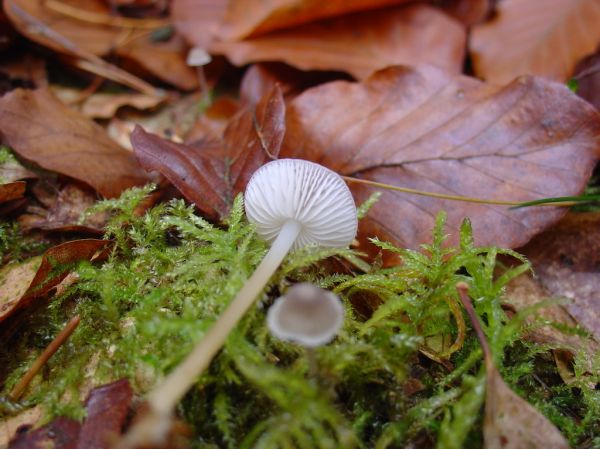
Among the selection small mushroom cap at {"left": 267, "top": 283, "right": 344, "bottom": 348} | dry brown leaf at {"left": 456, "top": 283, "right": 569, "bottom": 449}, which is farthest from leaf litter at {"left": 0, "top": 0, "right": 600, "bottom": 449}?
small mushroom cap at {"left": 267, "top": 283, "right": 344, "bottom": 348}

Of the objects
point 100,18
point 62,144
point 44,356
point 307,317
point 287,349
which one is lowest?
point 44,356

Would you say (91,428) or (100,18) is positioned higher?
(100,18)

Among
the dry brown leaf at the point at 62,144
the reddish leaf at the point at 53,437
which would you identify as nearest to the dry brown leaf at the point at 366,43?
the dry brown leaf at the point at 62,144

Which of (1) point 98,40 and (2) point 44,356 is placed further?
(1) point 98,40


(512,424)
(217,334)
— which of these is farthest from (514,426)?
(217,334)

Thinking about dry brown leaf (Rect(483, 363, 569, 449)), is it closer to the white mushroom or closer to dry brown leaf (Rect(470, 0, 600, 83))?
the white mushroom

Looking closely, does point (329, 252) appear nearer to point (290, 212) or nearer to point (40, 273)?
point (290, 212)

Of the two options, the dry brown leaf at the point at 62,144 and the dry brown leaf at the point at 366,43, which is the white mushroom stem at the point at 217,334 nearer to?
the dry brown leaf at the point at 62,144
